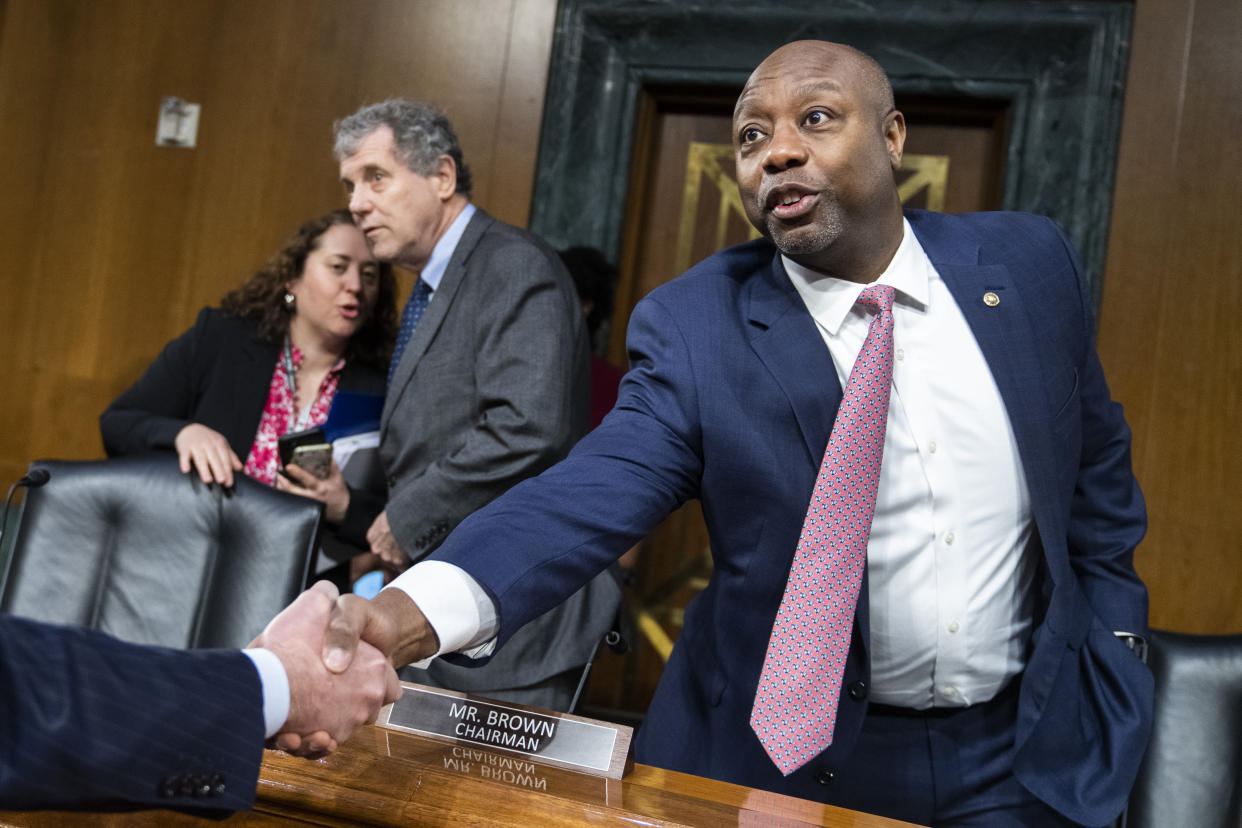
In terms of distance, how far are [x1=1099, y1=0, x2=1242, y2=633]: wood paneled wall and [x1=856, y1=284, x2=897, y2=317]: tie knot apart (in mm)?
2087

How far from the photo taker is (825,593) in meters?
1.29

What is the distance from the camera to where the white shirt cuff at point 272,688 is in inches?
35.0

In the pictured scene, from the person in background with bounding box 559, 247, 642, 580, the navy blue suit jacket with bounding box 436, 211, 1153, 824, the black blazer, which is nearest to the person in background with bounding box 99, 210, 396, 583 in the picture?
the black blazer

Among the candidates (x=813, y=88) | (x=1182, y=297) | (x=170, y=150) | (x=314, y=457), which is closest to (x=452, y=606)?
(x=813, y=88)

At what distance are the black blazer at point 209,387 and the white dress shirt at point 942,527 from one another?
5.13ft

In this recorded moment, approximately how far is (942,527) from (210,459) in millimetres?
1353

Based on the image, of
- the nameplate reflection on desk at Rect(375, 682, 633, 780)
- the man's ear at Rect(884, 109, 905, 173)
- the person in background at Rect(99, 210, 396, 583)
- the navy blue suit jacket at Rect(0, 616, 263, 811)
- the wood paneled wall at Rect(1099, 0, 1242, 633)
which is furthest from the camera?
the wood paneled wall at Rect(1099, 0, 1242, 633)

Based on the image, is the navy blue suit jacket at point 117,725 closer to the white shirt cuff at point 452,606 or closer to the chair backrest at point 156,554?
the white shirt cuff at point 452,606

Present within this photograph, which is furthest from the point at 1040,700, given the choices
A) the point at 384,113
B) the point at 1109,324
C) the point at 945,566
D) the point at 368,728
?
the point at 1109,324

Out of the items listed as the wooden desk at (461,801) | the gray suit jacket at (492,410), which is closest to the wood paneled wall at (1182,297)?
the gray suit jacket at (492,410)

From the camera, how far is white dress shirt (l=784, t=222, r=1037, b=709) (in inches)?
55.8

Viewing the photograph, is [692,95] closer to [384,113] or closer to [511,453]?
[384,113]

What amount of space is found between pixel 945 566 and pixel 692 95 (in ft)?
8.55

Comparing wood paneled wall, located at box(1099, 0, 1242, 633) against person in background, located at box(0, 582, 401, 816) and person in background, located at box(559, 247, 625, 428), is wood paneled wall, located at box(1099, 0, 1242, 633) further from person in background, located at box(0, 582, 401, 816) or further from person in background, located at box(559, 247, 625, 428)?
person in background, located at box(0, 582, 401, 816)
